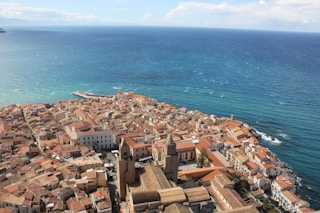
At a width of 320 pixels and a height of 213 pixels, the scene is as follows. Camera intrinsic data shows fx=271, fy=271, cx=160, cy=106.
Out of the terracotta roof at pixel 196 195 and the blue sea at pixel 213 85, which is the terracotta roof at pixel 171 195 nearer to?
the terracotta roof at pixel 196 195

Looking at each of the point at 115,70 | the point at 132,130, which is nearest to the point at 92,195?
the point at 132,130

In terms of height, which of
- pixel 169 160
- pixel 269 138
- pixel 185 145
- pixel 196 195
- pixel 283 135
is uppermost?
pixel 169 160

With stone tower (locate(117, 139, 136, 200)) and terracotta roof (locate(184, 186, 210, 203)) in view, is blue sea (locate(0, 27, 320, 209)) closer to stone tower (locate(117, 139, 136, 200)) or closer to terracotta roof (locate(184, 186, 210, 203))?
terracotta roof (locate(184, 186, 210, 203))

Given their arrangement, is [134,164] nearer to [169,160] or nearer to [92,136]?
[169,160]

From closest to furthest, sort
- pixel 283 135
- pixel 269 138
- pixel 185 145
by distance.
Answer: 1. pixel 185 145
2. pixel 269 138
3. pixel 283 135

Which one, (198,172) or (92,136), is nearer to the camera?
(198,172)

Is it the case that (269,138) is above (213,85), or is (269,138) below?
below

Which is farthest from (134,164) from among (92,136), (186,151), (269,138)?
(269,138)

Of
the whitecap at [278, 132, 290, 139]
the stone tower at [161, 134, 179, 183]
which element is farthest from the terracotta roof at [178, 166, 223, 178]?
the whitecap at [278, 132, 290, 139]
